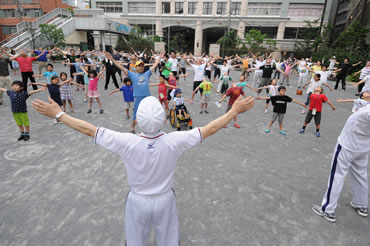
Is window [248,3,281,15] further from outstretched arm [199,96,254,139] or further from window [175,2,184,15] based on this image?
outstretched arm [199,96,254,139]

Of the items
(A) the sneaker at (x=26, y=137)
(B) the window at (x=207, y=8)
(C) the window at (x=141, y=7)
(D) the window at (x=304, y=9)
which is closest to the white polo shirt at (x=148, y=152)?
(A) the sneaker at (x=26, y=137)

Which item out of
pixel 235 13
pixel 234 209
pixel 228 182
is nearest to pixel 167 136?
pixel 234 209

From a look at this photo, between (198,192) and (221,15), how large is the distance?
1943 inches

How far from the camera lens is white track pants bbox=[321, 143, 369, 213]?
3.31 meters

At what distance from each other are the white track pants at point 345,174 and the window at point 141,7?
52.8 meters

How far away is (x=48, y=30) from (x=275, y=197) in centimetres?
3102

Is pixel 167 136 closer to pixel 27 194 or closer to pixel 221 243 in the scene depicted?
pixel 221 243

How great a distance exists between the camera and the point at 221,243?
300cm

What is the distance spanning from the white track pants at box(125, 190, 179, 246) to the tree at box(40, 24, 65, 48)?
3110cm

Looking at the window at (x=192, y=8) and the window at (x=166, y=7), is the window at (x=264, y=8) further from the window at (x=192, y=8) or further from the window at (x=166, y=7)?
the window at (x=166, y=7)

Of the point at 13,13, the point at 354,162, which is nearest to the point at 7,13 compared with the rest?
the point at 13,13

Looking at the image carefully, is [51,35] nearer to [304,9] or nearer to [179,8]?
[179,8]

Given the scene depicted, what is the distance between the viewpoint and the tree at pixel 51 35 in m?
26.0

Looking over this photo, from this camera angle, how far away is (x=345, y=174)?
333 centimetres
